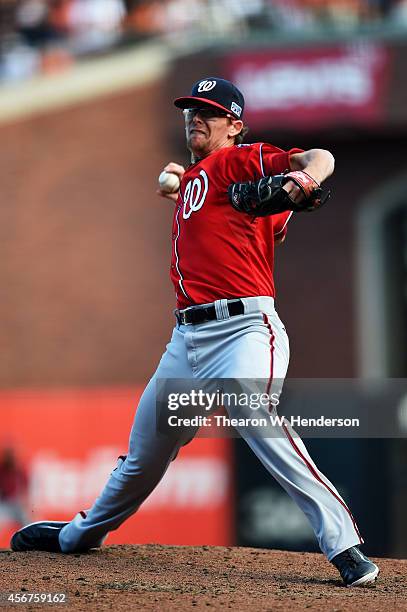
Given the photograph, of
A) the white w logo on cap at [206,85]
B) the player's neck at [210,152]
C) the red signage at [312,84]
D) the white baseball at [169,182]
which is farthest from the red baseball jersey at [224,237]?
the red signage at [312,84]

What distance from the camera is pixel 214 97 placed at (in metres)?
4.63

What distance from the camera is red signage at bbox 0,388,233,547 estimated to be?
1045 centimetres

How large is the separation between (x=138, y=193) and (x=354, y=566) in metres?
9.27

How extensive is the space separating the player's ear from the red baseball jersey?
0.65 feet

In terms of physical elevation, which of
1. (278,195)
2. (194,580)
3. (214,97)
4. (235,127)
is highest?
(214,97)

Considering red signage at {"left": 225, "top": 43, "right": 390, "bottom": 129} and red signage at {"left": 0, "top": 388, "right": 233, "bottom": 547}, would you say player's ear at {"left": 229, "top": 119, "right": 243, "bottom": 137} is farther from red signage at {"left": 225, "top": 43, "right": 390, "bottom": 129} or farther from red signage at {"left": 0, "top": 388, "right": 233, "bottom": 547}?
red signage at {"left": 225, "top": 43, "right": 390, "bottom": 129}

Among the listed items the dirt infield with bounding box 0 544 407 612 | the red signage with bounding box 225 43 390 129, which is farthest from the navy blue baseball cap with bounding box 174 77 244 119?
the red signage with bounding box 225 43 390 129

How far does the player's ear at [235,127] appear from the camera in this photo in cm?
474

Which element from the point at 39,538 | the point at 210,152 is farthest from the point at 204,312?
the point at 39,538

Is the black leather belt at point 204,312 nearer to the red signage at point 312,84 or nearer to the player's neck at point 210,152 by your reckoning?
the player's neck at point 210,152

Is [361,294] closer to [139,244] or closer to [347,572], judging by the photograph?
[139,244]

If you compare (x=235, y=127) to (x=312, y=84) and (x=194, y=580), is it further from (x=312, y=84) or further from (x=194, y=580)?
(x=312, y=84)

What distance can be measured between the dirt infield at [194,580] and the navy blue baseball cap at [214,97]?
1.93 m

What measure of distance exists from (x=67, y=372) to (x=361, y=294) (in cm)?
357
